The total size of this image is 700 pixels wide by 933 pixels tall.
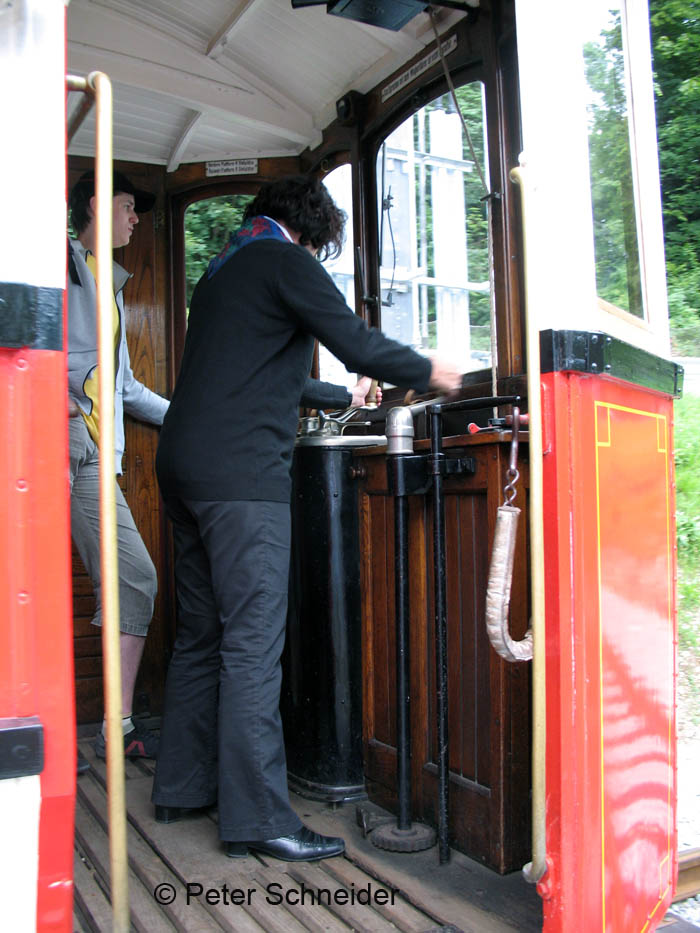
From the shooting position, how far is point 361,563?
8.71 feet

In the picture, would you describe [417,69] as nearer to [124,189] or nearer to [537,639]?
[124,189]

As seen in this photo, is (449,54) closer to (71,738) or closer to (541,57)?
(541,57)

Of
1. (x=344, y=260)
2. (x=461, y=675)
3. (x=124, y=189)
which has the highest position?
(x=124, y=189)

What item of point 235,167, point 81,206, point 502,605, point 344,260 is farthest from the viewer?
point 235,167

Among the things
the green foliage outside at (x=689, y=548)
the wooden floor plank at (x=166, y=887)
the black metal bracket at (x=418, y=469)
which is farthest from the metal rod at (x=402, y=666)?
the green foliage outside at (x=689, y=548)

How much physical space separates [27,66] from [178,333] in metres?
2.68

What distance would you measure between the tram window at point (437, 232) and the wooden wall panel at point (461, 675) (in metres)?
0.54

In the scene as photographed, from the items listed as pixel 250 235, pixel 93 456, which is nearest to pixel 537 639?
pixel 250 235

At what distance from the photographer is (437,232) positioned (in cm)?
286

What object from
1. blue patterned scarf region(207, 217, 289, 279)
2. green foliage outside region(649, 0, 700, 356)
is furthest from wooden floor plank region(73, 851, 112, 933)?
green foliage outside region(649, 0, 700, 356)

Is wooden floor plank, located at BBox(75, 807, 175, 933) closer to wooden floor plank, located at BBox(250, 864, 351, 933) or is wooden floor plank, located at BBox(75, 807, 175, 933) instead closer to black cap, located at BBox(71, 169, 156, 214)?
wooden floor plank, located at BBox(250, 864, 351, 933)

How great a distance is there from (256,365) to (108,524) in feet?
3.76

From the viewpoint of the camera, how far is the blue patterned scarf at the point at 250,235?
2.28 meters

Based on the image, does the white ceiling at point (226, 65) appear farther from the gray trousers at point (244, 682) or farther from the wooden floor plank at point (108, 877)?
the wooden floor plank at point (108, 877)
